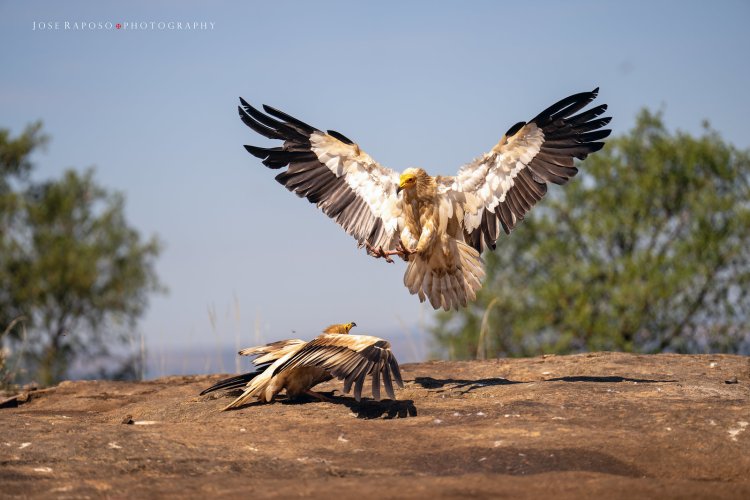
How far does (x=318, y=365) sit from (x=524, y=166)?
3.12m

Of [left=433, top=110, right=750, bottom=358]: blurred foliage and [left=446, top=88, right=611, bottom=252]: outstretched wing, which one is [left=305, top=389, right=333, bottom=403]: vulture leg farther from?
[left=433, top=110, right=750, bottom=358]: blurred foliage

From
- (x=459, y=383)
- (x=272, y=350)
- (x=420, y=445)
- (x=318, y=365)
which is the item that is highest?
(x=272, y=350)

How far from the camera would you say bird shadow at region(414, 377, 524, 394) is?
23.0ft

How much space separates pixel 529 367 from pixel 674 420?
2514 mm

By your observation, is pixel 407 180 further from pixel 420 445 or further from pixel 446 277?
pixel 420 445

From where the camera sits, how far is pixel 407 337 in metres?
10.2

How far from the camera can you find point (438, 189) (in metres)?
8.13

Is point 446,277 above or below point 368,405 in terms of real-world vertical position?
above

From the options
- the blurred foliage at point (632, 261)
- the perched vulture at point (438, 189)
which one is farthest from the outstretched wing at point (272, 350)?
the blurred foliage at point (632, 261)

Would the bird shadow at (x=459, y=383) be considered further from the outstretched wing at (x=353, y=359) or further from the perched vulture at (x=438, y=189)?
the outstretched wing at (x=353, y=359)

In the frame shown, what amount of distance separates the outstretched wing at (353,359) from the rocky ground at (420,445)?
27cm

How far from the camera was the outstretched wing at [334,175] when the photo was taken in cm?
848

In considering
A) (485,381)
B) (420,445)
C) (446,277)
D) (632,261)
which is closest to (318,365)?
(420,445)

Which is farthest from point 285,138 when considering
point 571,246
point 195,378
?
point 571,246
